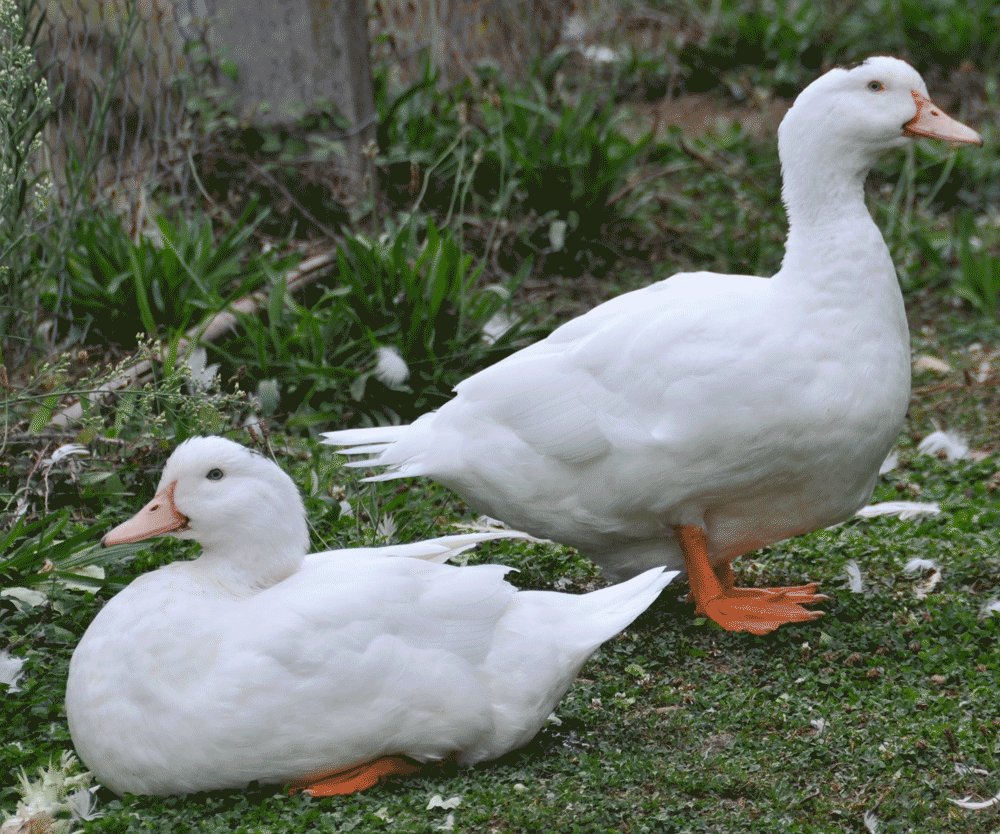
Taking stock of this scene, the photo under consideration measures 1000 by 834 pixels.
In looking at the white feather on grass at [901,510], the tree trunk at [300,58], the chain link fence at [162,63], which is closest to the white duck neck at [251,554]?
the chain link fence at [162,63]

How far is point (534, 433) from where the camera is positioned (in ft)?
12.1

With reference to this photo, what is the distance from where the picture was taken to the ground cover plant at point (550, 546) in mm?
2949

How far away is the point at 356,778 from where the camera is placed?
2.96m

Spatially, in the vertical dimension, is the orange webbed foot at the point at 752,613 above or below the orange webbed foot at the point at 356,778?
below

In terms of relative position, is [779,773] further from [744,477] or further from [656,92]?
[656,92]

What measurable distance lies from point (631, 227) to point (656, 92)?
2.83 metres

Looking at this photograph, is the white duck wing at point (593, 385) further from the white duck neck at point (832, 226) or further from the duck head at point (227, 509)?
the duck head at point (227, 509)

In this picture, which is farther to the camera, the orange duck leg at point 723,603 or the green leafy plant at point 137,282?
the green leafy plant at point 137,282

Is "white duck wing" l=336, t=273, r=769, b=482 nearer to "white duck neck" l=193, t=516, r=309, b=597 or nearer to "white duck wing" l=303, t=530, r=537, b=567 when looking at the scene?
"white duck wing" l=303, t=530, r=537, b=567

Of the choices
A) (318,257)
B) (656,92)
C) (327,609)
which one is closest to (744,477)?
(327,609)

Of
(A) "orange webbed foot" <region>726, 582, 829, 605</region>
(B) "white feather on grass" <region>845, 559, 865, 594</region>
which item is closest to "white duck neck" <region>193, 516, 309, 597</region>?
(A) "orange webbed foot" <region>726, 582, 829, 605</region>

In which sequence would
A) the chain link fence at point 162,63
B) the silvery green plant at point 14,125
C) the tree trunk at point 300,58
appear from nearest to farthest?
the silvery green plant at point 14,125 < the chain link fence at point 162,63 < the tree trunk at point 300,58

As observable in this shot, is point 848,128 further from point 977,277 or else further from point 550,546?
point 977,277

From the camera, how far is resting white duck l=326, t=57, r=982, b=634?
11.3 ft
